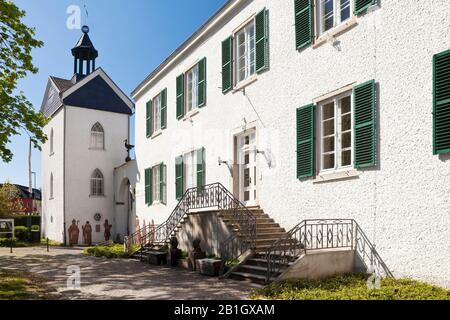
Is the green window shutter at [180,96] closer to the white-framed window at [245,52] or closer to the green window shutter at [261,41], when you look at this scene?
the white-framed window at [245,52]

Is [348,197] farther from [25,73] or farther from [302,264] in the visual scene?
[25,73]

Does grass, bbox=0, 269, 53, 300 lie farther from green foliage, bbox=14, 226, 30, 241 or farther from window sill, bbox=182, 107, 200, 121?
green foliage, bbox=14, 226, 30, 241

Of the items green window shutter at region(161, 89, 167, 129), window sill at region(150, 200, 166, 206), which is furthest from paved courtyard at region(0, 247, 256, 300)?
green window shutter at region(161, 89, 167, 129)

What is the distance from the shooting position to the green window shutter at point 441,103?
7672 millimetres

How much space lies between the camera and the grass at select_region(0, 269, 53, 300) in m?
8.49

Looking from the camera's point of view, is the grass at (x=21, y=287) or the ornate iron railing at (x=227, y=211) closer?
the grass at (x=21, y=287)

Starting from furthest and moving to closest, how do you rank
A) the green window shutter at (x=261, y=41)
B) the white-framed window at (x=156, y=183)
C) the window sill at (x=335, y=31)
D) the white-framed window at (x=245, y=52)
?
the white-framed window at (x=156, y=183) < the white-framed window at (x=245, y=52) < the green window shutter at (x=261, y=41) < the window sill at (x=335, y=31)

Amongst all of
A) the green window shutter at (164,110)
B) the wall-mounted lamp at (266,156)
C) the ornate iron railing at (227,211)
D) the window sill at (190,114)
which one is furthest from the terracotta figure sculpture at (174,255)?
the green window shutter at (164,110)

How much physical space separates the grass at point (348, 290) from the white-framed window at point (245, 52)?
7.06 meters

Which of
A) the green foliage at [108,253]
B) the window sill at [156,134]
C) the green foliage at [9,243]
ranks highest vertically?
the window sill at [156,134]
